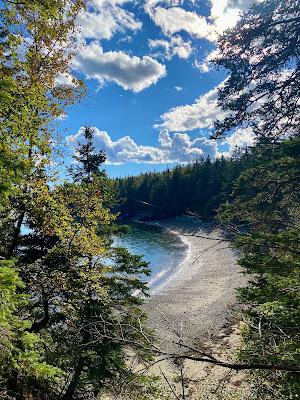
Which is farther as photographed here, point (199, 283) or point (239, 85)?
point (199, 283)

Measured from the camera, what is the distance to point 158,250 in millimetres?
66500

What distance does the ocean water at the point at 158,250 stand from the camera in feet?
161

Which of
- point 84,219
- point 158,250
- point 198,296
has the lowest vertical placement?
point 158,250

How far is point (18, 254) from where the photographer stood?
473 inches

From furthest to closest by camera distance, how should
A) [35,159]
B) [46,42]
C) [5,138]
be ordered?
1. [46,42]
2. [35,159]
3. [5,138]

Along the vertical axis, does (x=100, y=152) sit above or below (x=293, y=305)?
above

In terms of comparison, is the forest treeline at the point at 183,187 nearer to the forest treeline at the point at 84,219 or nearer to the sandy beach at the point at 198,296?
the sandy beach at the point at 198,296

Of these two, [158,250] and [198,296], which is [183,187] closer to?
[158,250]

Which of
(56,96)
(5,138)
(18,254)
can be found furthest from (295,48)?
(18,254)

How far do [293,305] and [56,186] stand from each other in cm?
675

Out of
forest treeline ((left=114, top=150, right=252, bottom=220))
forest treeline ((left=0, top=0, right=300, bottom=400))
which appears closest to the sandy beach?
forest treeline ((left=0, top=0, right=300, bottom=400))

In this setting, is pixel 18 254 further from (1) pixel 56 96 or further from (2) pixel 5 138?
(2) pixel 5 138

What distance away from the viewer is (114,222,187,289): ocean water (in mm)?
49163

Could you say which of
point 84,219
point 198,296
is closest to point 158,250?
point 198,296
